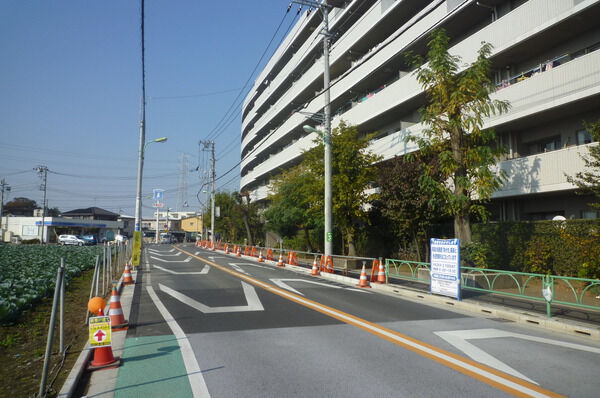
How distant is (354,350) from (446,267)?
6.44 metres

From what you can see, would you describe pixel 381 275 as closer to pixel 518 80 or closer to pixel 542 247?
pixel 542 247

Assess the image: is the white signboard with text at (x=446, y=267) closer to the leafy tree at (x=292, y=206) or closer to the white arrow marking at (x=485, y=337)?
the white arrow marking at (x=485, y=337)

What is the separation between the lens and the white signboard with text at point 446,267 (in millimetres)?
11242

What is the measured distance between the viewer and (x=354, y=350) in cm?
619

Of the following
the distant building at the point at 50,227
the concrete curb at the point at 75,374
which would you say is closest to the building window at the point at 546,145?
the concrete curb at the point at 75,374

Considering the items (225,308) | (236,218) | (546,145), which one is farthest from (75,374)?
(236,218)

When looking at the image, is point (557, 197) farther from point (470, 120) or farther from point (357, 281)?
point (357, 281)

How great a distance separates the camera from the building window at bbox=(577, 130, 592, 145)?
16406 mm

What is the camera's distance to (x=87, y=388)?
15.9 ft

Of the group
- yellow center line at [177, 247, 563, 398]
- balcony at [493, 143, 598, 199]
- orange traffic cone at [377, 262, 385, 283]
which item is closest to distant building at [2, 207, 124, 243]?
orange traffic cone at [377, 262, 385, 283]

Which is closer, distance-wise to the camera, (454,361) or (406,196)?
(454,361)

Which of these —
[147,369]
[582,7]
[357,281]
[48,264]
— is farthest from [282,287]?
[582,7]

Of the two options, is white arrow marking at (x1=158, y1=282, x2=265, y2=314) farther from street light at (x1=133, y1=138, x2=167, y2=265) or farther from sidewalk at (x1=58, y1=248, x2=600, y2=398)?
street light at (x1=133, y1=138, x2=167, y2=265)

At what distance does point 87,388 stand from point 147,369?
732mm
